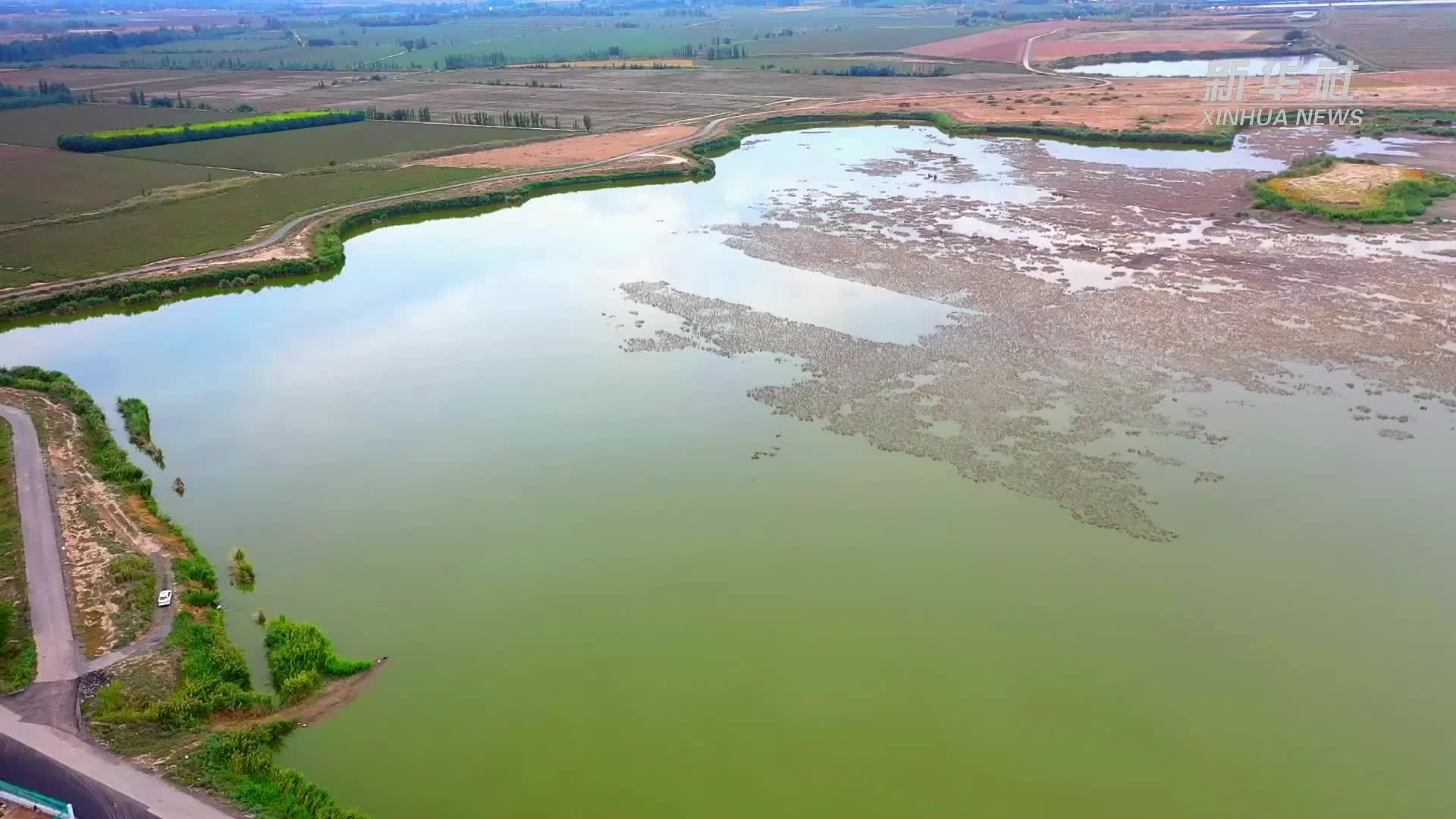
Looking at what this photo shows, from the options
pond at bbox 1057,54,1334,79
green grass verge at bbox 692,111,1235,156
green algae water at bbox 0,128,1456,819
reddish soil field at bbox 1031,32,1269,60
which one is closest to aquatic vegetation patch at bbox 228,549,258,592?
green algae water at bbox 0,128,1456,819

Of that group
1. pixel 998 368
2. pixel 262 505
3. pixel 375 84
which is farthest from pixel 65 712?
pixel 375 84

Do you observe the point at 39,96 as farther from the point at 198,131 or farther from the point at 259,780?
the point at 259,780

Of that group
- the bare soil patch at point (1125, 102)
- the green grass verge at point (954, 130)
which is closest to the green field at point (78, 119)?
the green grass verge at point (954, 130)

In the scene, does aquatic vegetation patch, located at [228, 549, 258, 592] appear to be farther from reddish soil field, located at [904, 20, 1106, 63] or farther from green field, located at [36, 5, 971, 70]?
green field, located at [36, 5, 971, 70]

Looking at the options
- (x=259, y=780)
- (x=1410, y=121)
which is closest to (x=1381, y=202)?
(x=1410, y=121)

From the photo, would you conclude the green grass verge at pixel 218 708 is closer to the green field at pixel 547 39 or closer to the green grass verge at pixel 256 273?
the green grass verge at pixel 256 273

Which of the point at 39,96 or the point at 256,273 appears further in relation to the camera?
the point at 39,96
